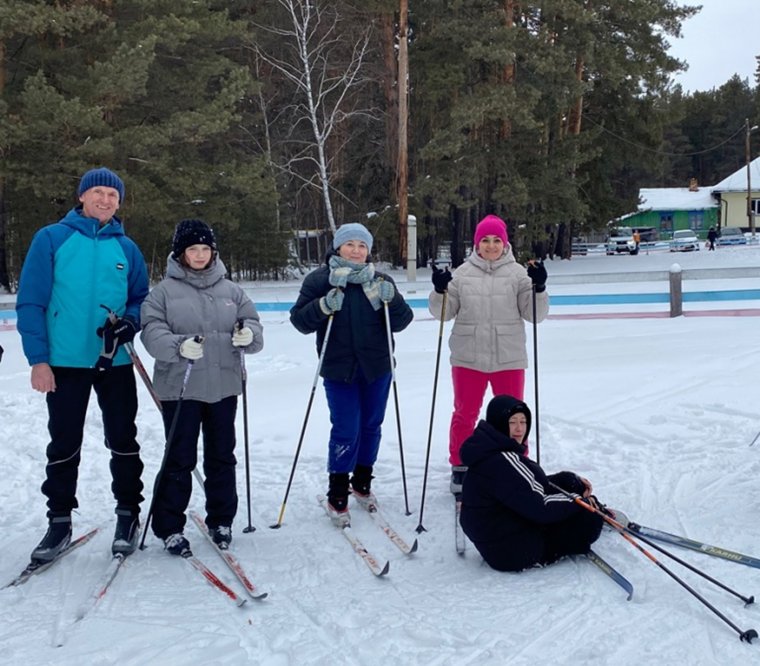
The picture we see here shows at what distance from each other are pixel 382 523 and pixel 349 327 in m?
1.11

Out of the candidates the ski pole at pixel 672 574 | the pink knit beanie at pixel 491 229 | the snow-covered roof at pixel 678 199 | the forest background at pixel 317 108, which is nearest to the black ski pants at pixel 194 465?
the ski pole at pixel 672 574

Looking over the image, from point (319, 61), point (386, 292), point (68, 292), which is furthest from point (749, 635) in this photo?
point (319, 61)

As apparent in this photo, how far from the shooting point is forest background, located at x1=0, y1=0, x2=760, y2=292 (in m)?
16.2

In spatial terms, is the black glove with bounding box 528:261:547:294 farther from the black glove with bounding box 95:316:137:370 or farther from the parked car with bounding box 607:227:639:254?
the parked car with bounding box 607:227:639:254

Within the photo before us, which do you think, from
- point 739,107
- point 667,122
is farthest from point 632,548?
point 739,107

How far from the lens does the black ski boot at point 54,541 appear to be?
370 centimetres

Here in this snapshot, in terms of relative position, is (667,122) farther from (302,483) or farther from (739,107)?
(739,107)

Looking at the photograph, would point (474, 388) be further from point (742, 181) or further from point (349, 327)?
point (742, 181)

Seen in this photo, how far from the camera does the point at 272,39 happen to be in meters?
23.2

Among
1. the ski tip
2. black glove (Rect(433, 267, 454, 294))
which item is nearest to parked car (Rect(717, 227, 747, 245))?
black glove (Rect(433, 267, 454, 294))

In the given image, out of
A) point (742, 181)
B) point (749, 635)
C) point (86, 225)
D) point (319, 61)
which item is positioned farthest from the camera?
point (742, 181)

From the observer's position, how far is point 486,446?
362 cm

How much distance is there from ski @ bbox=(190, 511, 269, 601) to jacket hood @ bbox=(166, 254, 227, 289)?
Result: 1320 mm

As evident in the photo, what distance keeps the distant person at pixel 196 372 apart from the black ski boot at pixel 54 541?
44 centimetres
